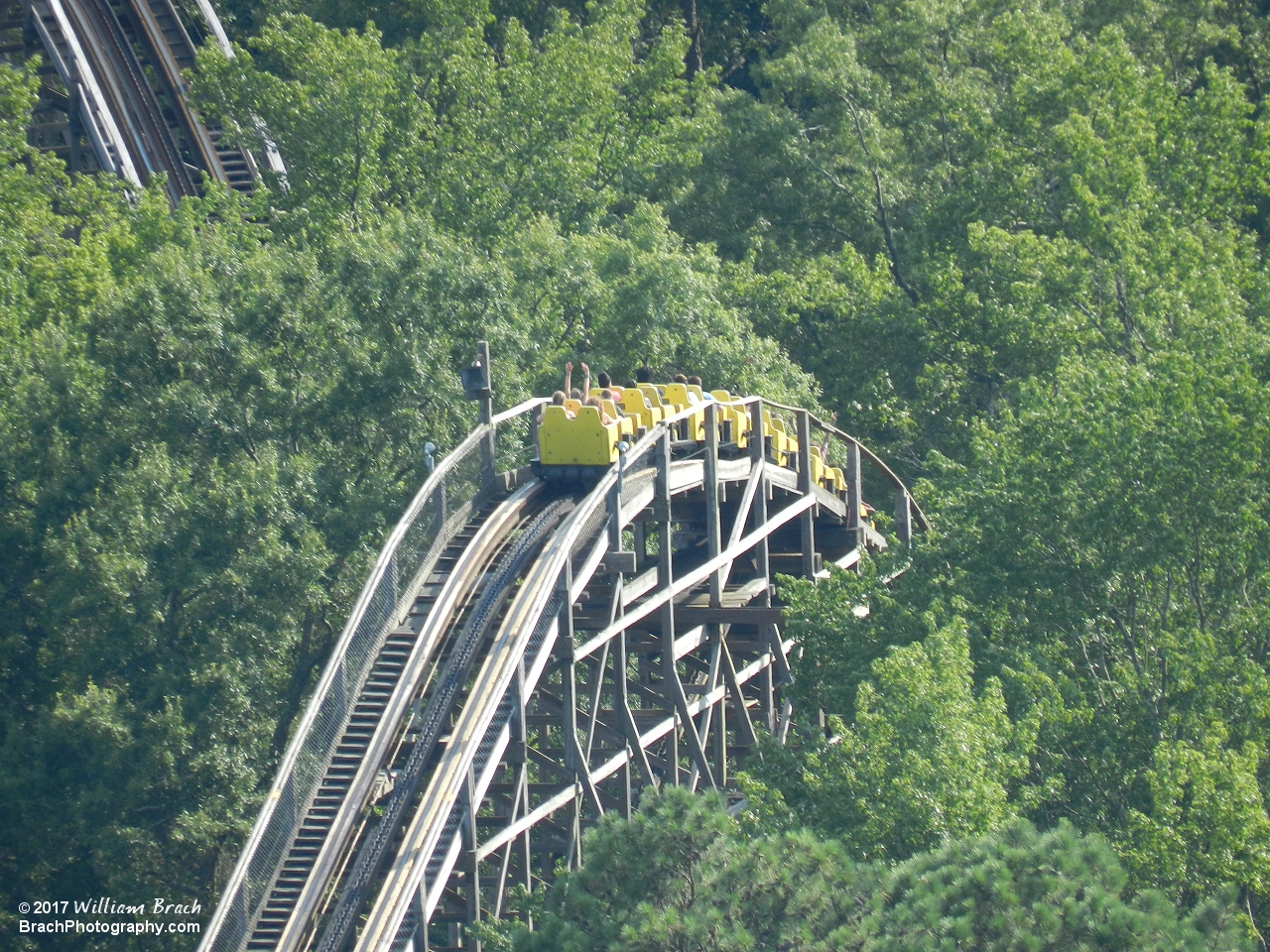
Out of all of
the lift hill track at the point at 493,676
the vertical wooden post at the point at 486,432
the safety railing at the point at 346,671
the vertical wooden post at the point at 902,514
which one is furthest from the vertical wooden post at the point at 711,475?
the vertical wooden post at the point at 902,514

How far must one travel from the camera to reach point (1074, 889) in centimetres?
1477

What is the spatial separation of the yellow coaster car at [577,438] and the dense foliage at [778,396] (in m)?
3.44

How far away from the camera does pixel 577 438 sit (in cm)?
2472

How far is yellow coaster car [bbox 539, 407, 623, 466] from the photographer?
2458 centimetres

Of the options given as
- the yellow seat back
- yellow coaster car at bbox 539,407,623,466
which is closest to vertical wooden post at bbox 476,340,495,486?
yellow coaster car at bbox 539,407,623,466

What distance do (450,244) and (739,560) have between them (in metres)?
6.68

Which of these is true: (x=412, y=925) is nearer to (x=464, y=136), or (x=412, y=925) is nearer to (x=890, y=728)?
(x=890, y=728)

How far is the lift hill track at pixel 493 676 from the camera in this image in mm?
19141

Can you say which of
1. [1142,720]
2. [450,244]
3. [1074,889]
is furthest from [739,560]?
[1074,889]

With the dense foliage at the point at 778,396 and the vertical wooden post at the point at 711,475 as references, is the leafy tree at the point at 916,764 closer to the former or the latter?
the dense foliage at the point at 778,396

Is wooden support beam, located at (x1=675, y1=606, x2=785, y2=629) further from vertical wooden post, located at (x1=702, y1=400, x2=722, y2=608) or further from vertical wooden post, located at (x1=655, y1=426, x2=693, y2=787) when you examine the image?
vertical wooden post, located at (x1=702, y1=400, x2=722, y2=608)

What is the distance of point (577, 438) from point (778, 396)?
1196cm

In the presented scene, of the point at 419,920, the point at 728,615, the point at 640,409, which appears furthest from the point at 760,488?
the point at 419,920

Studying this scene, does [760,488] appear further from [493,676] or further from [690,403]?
[493,676]
